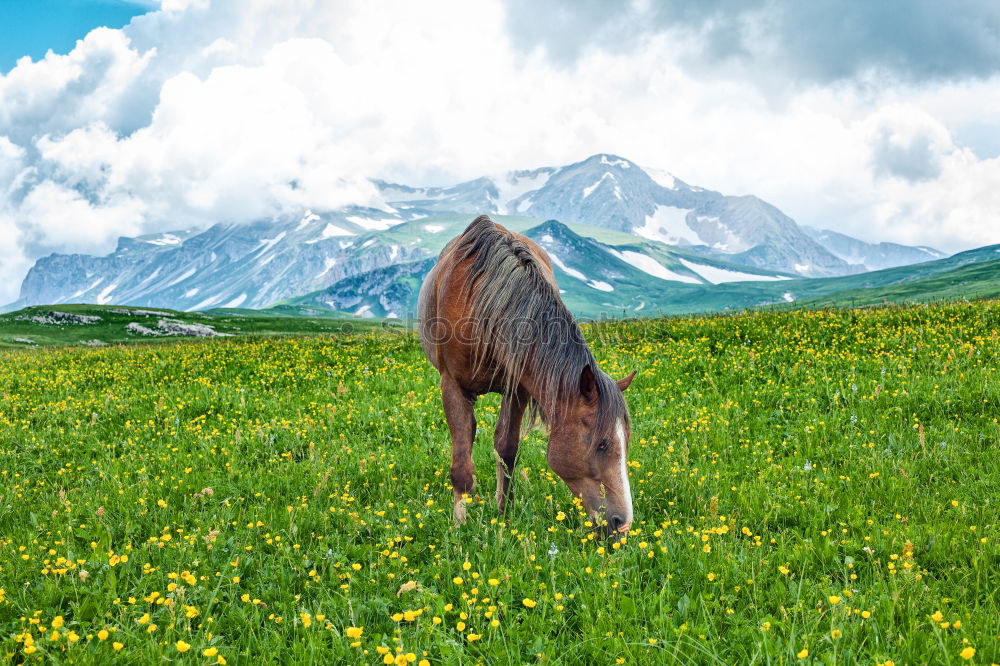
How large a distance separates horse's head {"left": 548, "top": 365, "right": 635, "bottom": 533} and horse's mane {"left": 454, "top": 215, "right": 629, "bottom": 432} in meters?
0.02

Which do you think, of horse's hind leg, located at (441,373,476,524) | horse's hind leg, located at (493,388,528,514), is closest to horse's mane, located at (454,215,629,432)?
horse's hind leg, located at (493,388,528,514)

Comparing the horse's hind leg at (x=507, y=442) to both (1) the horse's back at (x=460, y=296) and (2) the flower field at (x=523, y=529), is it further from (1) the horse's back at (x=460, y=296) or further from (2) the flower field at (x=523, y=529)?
(1) the horse's back at (x=460, y=296)

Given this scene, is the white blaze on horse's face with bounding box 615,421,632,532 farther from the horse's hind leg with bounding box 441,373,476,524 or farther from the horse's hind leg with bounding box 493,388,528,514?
the horse's hind leg with bounding box 441,373,476,524

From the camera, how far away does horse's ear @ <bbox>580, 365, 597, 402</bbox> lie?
4852 millimetres

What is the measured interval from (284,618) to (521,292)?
3.38m

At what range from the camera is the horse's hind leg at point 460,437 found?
19.7ft

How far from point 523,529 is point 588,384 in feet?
5.41

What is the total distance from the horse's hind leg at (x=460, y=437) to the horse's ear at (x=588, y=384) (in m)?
1.46

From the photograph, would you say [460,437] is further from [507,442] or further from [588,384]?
[588,384]

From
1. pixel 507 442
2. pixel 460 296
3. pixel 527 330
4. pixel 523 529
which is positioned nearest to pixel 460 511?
pixel 523 529

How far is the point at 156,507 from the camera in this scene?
6422 millimetres

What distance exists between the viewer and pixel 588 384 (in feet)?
16.1

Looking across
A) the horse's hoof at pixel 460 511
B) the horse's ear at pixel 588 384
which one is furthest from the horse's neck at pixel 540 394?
the horse's hoof at pixel 460 511

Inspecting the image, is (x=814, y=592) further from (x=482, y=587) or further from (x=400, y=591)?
(x=400, y=591)
